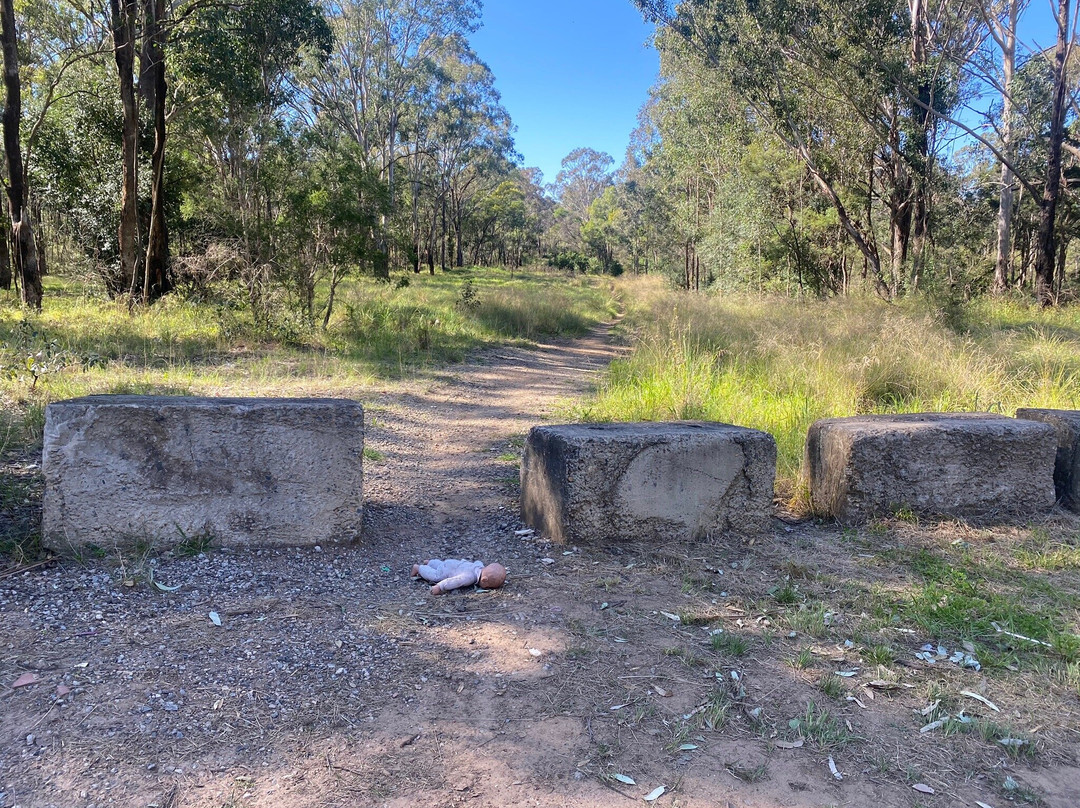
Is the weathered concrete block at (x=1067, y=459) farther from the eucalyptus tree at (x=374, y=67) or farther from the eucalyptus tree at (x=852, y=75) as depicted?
the eucalyptus tree at (x=374, y=67)

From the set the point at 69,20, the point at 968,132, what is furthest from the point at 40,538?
the point at 69,20

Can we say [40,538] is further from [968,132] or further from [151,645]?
[968,132]

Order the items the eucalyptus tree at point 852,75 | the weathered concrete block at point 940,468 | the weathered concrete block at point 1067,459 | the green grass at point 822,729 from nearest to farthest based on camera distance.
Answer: the green grass at point 822,729 < the weathered concrete block at point 940,468 < the weathered concrete block at point 1067,459 < the eucalyptus tree at point 852,75

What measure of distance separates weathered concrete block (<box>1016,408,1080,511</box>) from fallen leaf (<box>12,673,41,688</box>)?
5.13 m

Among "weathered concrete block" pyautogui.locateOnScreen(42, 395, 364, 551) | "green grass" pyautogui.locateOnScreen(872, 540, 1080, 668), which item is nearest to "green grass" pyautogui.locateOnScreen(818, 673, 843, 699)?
"green grass" pyautogui.locateOnScreen(872, 540, 1080, 668)

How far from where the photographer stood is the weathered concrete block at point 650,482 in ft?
11.3

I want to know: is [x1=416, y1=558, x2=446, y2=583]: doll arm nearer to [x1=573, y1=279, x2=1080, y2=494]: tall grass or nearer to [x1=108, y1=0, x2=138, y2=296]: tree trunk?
[x1=573, y1=279, x2=1080, y2=494]: tall grass

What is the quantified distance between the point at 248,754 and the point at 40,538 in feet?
6.15

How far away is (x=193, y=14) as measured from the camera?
11.3m

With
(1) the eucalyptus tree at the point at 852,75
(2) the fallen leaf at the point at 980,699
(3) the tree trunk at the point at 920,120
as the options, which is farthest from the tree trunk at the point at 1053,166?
(2) the fallen leaf at the point at 980,699

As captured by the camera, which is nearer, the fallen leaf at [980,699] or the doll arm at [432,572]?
the fallen leaf at [980,699]

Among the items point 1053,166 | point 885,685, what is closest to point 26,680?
point 885,685

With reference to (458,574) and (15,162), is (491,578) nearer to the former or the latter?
(458,574)

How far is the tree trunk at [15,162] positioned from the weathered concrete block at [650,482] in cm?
1062
